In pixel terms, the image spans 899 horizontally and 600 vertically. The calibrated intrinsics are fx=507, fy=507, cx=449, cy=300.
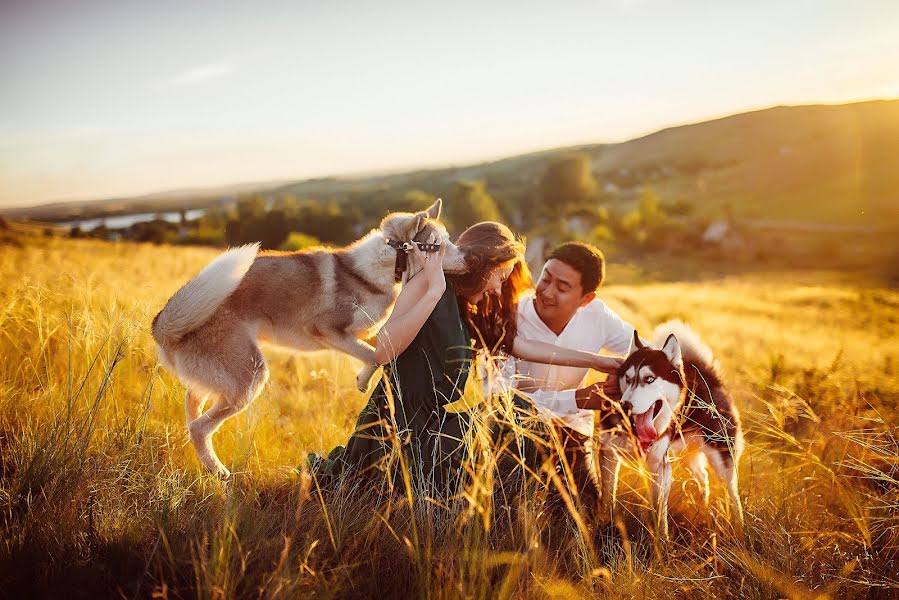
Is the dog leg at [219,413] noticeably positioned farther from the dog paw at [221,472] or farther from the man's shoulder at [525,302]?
the man's shoulder at [525,302]

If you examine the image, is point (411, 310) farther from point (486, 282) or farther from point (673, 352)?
point (673, 352)

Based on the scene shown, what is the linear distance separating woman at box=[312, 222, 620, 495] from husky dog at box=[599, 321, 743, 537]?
277mm

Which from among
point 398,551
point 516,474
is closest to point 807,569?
point 516,474

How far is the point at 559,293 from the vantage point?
3.95m

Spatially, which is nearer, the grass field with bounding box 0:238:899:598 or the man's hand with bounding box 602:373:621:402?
the grass field with bounding box 0:238:899:598

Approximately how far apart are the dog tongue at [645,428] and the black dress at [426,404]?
42.4 inches

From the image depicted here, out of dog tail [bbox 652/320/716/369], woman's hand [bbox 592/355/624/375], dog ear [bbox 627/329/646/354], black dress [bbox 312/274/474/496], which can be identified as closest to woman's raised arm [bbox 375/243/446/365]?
black dress [bbox 312/274/474/496]

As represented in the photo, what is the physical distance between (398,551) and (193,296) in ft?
6.92

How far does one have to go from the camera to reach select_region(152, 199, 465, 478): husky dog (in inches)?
136

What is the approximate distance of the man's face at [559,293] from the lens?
388 cm

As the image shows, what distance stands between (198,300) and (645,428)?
3007mm

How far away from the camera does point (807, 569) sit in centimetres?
270

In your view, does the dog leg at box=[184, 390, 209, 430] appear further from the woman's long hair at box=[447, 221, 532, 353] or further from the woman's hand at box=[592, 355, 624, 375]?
the woman's hand at box=[592, 355, 624, 375]

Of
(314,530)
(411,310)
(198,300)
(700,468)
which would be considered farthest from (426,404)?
(700,468)
